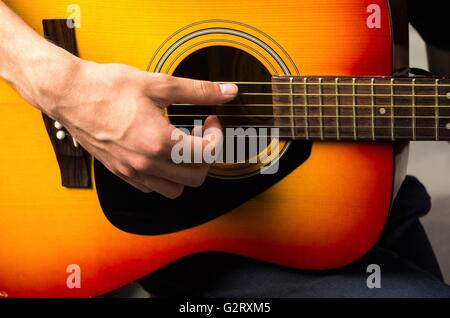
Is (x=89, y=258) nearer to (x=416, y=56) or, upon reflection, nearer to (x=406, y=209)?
(x=406, y=209)

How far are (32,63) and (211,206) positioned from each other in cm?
34

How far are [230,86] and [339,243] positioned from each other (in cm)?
30

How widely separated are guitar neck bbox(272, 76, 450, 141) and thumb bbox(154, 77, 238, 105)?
0.29ft

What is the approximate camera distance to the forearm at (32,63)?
0.75 metres

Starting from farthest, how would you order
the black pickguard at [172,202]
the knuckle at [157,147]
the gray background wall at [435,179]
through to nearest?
the gray background wall at [435,179] < the black pickguard at [172,202] < the knuckle at [157,147]

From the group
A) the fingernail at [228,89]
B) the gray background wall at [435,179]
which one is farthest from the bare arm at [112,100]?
the gray background wall at [435,179]

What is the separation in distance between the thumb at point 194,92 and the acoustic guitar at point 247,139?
0.20 feet

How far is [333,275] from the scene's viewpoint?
84cm

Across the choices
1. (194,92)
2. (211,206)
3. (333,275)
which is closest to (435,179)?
(333,275)

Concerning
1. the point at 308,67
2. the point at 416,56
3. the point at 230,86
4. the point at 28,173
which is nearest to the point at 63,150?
the point at 28,173

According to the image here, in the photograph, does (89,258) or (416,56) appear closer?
(89,258)

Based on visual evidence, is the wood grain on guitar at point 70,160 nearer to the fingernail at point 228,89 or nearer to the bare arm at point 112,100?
the bare arm at point 112,100

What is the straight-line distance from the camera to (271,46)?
2.58ft

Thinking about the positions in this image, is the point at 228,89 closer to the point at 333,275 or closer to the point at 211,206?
the point at 211,206
